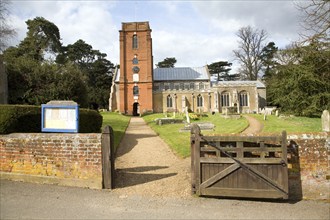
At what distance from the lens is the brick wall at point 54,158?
665 centimetres

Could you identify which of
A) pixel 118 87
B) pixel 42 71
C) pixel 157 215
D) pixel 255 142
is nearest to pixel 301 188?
pixel 255 142

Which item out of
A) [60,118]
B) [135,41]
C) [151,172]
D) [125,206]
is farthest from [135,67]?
[125,206]

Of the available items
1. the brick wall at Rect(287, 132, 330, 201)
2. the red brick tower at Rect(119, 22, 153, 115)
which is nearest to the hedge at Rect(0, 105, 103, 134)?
the brick wall at Rect(287, 132, 330, 201)

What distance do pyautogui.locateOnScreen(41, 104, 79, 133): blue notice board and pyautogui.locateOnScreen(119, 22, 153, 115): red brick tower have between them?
1612 inches

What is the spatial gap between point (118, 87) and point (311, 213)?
47.0 metres

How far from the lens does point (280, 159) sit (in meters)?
5.97

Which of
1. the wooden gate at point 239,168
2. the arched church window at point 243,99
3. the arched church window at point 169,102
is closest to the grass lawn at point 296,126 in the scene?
the wooden gate at point 239,168

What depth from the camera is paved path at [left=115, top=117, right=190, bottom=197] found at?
6711 millimetres

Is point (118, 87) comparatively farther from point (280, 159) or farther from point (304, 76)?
point (280, 159)

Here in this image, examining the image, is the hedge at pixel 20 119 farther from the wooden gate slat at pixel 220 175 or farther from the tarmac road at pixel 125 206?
the wooden gate slat at pixel 220 175

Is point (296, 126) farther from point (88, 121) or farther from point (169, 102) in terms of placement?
point (169, 102)

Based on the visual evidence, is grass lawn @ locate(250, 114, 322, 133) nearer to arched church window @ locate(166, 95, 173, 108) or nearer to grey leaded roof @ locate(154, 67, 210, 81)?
arched church window @ locate(166, 95, 173, 108)

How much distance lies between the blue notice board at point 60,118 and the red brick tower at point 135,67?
4094 cm

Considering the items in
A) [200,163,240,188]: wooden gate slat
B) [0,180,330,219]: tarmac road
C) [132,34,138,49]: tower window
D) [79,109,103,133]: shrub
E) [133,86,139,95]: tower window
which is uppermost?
[132,34,138,49]: tower window
